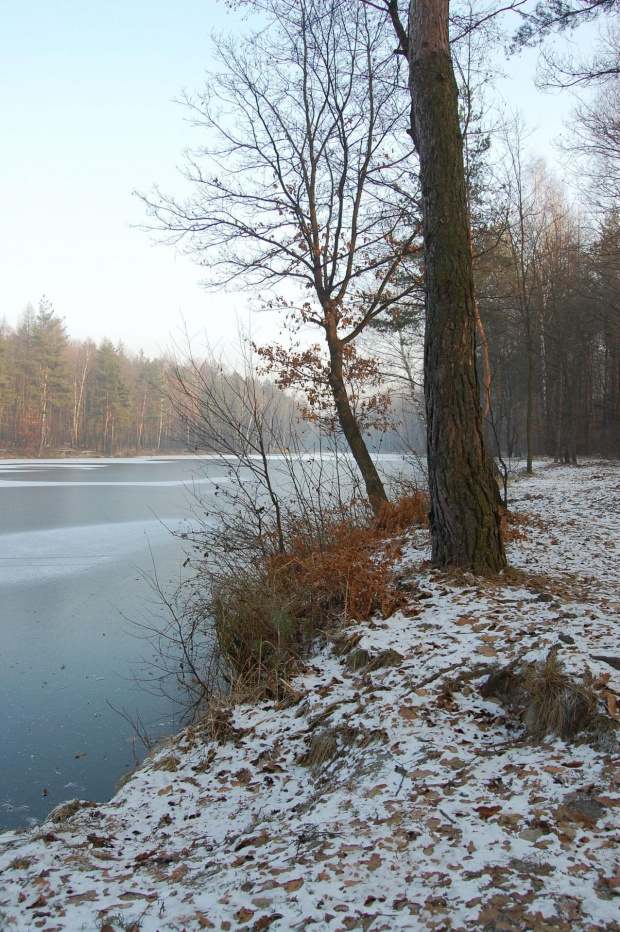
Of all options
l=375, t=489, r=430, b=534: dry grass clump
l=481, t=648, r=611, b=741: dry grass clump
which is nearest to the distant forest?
l=375, t=489, r=430, b=534: dry grass clump

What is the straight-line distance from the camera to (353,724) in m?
3.38

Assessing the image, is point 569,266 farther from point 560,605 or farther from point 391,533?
point 560,605

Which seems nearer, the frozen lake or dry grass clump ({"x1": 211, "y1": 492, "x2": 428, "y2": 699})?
the frozen lake

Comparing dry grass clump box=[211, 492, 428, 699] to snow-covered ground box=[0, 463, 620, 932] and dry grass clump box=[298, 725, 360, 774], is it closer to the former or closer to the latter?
snow-covered ground box=[0, 463, 620, 932]

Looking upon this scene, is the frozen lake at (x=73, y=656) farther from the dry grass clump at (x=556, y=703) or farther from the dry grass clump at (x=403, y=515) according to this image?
the dry grass clump at (x=556, y=703)

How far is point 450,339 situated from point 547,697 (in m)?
2.96

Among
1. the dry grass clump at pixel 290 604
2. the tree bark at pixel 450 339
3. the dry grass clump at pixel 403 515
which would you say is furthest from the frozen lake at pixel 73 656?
the tree bark at pixel 450 339

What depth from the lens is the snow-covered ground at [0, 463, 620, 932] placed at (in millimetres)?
1953

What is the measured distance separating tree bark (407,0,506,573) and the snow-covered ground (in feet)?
2.12

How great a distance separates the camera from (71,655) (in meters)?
5.84

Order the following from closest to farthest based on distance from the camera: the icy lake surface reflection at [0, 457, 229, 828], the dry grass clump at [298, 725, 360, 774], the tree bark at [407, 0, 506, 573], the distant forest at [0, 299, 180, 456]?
the dry grass clump at [298, 725, 360, 774] → the icy lake surface reflection at [0, 457, 229, 828] → the tree bark at [407, 0, 506, 573] → the distant forest at [0, 299, 180, 456]

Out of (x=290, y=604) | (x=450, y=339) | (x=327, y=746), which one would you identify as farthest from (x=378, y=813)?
(x=450, y=339)

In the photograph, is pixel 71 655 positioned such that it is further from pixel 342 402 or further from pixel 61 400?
pixel 61 400

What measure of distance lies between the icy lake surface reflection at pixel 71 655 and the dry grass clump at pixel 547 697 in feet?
8.39
